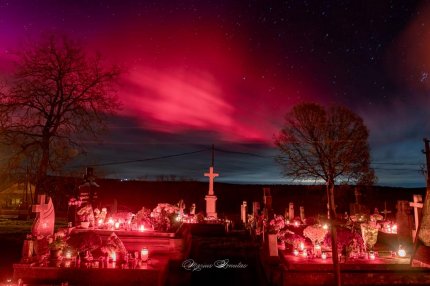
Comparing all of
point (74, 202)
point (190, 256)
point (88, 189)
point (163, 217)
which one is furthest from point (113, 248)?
point (88, 189)

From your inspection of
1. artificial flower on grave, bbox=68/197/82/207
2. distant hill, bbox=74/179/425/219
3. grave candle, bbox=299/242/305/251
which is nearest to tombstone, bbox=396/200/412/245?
grave candle, bbox=299/242/305/251

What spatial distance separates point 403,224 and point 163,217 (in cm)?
1001

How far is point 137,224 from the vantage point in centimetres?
1444

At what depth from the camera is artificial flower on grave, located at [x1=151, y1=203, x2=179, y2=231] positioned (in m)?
14.2

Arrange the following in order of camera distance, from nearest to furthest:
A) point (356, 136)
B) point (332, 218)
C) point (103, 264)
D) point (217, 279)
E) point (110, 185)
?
point (332, 218) → point (103, 264) → point (217, 279) → point (356, 136) → point (110, 185)

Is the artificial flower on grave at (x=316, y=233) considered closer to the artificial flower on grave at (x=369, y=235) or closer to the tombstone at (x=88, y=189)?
the artificial flower on grave at (x=369, y=235)

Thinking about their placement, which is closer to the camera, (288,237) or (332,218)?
(332,218)

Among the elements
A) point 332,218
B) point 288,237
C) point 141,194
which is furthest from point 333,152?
point 141,194

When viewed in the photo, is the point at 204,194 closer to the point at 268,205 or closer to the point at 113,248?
the point at 268,205

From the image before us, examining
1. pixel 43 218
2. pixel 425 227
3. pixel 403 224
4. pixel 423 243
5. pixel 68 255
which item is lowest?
pixel 68 255

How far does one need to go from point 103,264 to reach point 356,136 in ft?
83.7

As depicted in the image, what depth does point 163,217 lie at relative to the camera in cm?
1458

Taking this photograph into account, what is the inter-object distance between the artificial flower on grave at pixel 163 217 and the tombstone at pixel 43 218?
3.69m

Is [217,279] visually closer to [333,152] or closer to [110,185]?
[333,152]
